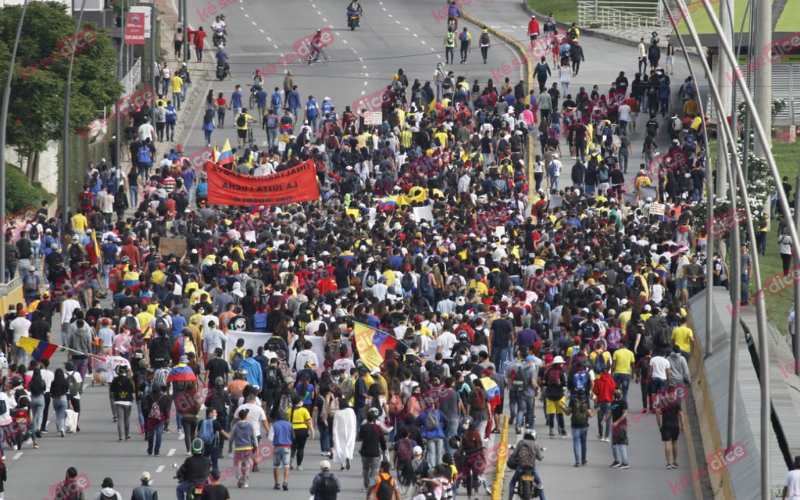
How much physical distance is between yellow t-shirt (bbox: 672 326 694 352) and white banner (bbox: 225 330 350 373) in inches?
152

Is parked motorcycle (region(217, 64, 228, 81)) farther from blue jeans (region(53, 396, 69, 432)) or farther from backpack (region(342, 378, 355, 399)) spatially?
backpack (region(342, 378, 355, 399))

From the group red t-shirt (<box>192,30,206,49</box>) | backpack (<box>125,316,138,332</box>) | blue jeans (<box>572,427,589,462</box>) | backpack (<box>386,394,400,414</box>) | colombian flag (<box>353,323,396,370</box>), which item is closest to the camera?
backpack (<box>386,394,400,414</box>)

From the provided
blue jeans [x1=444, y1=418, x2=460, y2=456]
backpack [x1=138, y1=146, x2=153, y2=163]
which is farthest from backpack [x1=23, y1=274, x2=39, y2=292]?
blue jeans [x1=444, y1=418, x2=460, y2=456]

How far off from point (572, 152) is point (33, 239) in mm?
18166

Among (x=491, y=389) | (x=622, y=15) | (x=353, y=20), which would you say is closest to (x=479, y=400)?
(x=491, y=389)

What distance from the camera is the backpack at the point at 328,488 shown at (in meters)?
19.1

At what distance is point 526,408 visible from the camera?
23875 millimetres

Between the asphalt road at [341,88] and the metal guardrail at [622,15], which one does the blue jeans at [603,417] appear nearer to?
the asphalt road at [341,88]

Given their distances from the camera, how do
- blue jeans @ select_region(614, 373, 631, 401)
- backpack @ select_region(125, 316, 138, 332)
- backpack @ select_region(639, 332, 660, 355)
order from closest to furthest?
blue jeans @ select_region(614, 373, 631, 401)
backpack @ select_region(639, 332, 660, 355)
backpack @ select_region(125, 316, 138, 332)

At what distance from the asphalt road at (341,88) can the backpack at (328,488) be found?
2.05 m

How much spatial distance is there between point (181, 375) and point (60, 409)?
224 cm

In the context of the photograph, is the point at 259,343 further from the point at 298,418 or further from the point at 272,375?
the point at 298,418

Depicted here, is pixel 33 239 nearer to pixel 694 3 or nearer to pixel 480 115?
pixel 480 115

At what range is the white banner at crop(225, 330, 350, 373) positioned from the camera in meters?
24.6
